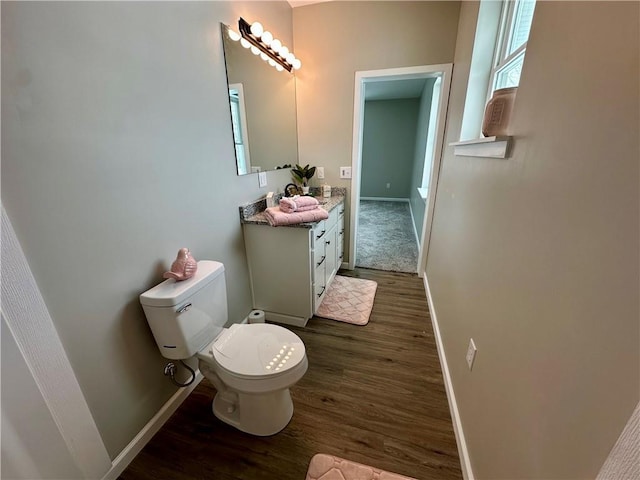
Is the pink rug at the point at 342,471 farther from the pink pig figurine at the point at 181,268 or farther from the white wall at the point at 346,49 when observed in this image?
the white wall at the point at 346,49

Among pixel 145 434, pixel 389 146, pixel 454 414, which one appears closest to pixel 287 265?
pixel 145 434

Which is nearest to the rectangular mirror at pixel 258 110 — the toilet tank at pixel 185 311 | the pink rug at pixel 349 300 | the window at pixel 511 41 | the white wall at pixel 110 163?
the white wall at pixel 110 163

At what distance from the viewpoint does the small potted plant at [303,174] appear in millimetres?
2520

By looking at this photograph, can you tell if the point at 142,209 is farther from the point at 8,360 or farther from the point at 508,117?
the point at 508,117

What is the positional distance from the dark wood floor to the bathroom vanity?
1.22 ft

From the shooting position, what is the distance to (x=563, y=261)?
2.03ft

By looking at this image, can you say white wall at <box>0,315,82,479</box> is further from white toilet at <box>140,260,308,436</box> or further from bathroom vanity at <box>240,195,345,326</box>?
bathroom vanity at <box>240,195,345,326</box>

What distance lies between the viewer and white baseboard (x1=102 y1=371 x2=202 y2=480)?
111 cm

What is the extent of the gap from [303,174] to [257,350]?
5.77 feet

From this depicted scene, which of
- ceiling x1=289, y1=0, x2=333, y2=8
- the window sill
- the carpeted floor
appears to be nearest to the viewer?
the window sill

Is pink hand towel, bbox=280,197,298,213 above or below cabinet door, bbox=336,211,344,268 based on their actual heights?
above

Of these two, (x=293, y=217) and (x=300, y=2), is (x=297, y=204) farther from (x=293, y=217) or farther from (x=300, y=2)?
(x=300, y=2)

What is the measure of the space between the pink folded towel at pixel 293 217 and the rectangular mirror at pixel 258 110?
1.21 feet

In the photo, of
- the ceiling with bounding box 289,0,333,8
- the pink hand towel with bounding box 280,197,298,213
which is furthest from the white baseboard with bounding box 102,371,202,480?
the ceiling with bounding box 289,0,333,8
